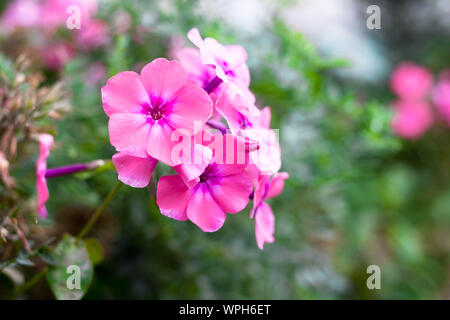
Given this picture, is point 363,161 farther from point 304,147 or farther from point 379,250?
point 379,250

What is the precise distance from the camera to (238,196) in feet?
1.58

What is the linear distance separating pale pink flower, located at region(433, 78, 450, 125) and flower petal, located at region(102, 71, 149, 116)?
1.54 metres

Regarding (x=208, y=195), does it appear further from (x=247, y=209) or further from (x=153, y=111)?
(x=247, y=209)

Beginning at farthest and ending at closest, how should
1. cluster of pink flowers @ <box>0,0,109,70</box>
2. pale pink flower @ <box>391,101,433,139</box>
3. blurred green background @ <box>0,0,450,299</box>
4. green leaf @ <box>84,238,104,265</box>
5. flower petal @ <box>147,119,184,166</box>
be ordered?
pale pink flower @ <box>391,101,433,139</box>, cluster of pink flowers @ <box>0,0,109,70</box>, blurred green background @ <box>0,0,450,299</box>, green leaf @ <box>84,238,104,265</box>, flower petal @ <box>147,119,184,166</box>

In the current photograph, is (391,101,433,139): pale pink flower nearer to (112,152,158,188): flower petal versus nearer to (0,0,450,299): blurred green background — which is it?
(0,0,450,299): blurred green background

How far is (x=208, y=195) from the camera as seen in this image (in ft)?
1.56

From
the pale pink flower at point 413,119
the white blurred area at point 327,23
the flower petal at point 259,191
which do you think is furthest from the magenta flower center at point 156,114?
the pale pink flower at point 413,119

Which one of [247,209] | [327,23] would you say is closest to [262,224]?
[247,209]

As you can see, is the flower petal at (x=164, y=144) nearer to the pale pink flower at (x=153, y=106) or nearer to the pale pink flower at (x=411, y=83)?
the pale pink flower at (x=153, y=106)

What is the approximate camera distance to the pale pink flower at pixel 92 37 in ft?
3.23

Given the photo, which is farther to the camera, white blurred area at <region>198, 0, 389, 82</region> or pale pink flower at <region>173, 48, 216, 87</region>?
white blurred area at <region>198, 0, 389, 82</region>

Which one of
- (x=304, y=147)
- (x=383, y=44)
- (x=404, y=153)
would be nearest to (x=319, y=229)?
(x=304, y=147)

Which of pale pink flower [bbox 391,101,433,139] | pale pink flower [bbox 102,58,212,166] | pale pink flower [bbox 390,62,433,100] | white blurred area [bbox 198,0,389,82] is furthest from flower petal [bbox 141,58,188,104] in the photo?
pale pink flower [bbox 390,62,433,100]

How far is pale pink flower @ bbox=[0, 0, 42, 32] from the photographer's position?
39.9 inches
